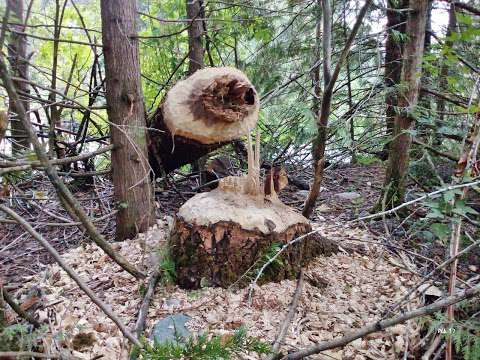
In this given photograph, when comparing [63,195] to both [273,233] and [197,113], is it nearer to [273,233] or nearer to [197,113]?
[273,233]

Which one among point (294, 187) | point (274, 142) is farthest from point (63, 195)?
point (274, 142)

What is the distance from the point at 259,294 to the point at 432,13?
12.2 feet

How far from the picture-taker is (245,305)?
1.96m

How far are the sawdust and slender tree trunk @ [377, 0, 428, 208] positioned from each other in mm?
542

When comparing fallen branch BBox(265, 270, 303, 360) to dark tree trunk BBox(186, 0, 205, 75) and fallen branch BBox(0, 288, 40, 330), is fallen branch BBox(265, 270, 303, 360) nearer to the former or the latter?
fallen branch BBox(0, 288, 40, 330)

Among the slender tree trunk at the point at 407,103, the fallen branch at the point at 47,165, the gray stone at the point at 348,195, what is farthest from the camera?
the gray stone at the point at 348,195

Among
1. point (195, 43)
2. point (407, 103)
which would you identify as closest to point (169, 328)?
point (407, 103)

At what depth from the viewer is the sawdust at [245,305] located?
5.82 ft

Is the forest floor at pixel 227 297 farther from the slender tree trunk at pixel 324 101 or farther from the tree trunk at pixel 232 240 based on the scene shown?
the slender tree trunk at pixel 324 101

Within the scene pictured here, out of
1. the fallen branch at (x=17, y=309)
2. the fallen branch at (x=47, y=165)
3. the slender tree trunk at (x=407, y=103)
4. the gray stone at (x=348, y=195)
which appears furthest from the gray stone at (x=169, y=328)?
the gray stone at (x=348, y=195)

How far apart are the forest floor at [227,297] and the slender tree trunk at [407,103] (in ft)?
1.09

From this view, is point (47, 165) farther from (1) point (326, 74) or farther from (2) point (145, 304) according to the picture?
(1) point (326, 74)

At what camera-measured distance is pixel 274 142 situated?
4336 mm

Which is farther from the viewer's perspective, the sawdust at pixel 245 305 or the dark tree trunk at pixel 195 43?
Answer: the dark tree trunk at pixel 195 43
